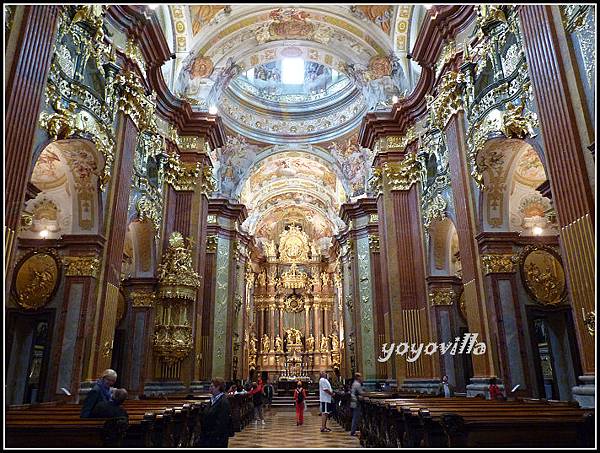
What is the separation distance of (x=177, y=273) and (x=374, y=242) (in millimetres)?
9648

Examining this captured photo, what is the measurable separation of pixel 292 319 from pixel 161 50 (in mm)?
23364

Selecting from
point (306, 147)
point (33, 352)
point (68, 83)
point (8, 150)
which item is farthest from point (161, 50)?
point (306, 147)

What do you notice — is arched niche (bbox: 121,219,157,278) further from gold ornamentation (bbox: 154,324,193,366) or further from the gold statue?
the gold statue

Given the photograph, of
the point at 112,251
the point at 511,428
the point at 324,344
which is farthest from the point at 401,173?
the point at 324,344

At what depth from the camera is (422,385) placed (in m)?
11.8

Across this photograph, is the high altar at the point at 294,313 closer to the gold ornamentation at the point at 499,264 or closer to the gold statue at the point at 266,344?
the gold statue at the point at 266,344

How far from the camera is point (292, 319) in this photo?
3189 cm

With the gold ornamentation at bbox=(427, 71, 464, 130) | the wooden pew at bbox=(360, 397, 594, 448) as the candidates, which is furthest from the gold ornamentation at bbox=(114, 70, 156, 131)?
the wooden pew at bbox=(360, 397, 594, 448)

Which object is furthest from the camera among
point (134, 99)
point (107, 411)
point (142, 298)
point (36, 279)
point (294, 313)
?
point (294, 313)

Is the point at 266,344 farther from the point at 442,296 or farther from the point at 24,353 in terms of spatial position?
the point at 24,353

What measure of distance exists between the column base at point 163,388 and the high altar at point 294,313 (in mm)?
16967

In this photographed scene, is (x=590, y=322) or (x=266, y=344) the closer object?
(x=590, y=322)

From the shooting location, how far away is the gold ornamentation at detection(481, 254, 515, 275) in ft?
29.1

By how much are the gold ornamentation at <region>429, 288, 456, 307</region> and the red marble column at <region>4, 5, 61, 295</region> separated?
9506 mm
